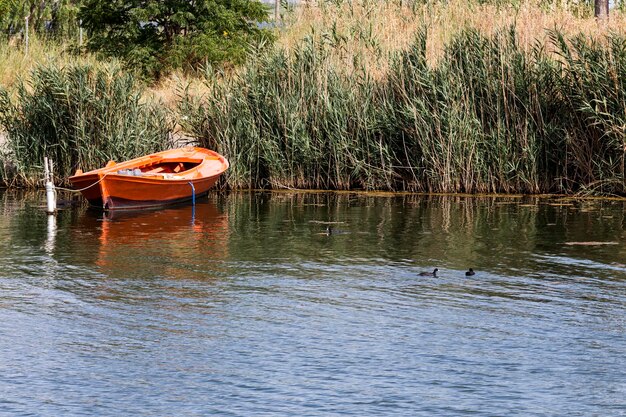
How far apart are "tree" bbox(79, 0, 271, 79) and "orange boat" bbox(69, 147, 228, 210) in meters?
7.81

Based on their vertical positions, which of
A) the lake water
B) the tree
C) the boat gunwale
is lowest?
the lake water

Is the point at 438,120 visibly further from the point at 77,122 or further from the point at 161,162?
the point at 77,122

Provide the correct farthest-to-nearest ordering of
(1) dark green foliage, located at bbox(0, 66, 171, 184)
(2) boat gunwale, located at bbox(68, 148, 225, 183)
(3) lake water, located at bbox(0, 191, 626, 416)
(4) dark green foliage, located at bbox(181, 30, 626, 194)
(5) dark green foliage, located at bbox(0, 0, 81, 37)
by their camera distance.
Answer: (5) dark green foliage, located at bbox(0, 0, 81, 37) < (1) dark green foliage, located at bbox(0, 66, 171, 184) < (4) dark green foliage, located at bbox(181, 30, 626, 194) < (2) boat gunwale, located at bbox(68, 148, 225, 183) < (3) lake water, located at bbox(0, 191, 626, 416)

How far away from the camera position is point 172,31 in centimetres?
2961

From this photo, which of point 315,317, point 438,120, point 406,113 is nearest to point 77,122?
point 406,113

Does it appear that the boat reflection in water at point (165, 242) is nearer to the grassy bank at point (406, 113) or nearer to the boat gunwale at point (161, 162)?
the boat gunwale at point (161, 162)

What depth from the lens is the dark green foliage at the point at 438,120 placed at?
18.7m

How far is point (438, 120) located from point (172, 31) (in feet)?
40.4

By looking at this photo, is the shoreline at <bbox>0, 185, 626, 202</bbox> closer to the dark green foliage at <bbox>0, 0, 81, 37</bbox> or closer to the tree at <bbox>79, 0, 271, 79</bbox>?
the tree at <bbox>79, 0, 271, 79</bbox>

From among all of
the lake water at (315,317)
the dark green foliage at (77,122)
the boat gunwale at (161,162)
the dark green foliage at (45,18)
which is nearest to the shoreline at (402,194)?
the dark green foliage at (77,122)

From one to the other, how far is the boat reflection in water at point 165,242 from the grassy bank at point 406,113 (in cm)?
238

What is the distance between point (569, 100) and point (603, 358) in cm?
1112

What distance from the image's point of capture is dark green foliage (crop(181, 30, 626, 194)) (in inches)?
738

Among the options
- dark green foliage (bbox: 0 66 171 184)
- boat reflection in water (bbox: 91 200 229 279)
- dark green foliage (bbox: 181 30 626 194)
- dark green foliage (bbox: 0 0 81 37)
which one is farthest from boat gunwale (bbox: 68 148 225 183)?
dark green foliage (bbox: 0 0 81 37)
